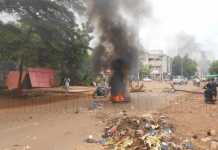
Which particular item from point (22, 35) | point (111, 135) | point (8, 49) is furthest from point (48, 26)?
point (111, 135)

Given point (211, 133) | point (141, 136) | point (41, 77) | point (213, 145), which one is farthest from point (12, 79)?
point (213, 145)

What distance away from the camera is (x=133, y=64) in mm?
19359

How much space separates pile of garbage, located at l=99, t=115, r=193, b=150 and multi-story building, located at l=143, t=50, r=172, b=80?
80.1 metres

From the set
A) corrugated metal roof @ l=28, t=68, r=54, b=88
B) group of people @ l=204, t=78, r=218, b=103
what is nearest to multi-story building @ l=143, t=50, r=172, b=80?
corrugated metal roof @ l=28, t=68, r=54, b=88

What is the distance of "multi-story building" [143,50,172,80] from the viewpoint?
90106 mm

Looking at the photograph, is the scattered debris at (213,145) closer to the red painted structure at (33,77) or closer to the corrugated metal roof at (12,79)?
the red painted structure at (33,77)

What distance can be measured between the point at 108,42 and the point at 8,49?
19.0ft

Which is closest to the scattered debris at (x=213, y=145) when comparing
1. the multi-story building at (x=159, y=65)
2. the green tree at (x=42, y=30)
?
the green tree at (x=42, y=30)

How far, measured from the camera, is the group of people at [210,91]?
16.3 m

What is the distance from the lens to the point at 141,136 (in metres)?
7.87

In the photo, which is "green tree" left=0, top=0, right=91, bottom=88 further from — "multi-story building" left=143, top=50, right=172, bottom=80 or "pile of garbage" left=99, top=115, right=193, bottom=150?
"multi-story building" left=143, top=50, right=172, bottom=80

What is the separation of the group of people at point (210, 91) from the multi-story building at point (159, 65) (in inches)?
2843

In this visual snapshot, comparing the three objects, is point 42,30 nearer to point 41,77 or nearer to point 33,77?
point 33,77

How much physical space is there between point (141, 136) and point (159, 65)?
286ft
